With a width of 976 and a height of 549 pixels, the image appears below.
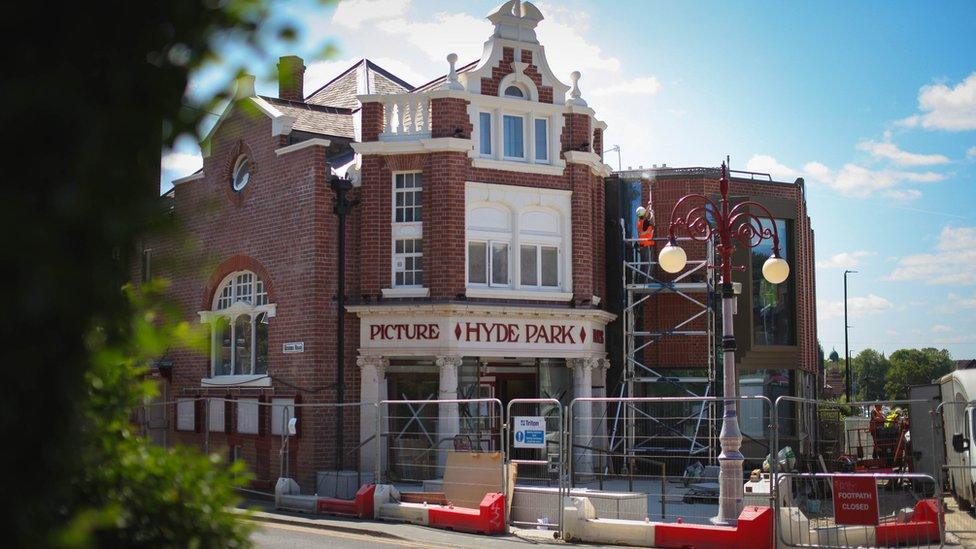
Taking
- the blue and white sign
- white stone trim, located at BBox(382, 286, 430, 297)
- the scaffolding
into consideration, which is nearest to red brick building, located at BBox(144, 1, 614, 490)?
white stone trim, located at BBox(382, 286, 430, 297)

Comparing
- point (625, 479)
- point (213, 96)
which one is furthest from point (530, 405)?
point (213, 96)

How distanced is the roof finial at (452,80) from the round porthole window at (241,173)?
5828 mm

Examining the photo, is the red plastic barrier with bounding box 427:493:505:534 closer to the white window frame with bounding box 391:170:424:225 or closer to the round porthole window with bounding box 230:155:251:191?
the white window frame with bounding box 391:170:424:225

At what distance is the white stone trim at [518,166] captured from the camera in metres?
23.3

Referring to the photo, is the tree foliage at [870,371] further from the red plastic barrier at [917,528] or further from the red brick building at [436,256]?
the red plastic barrier at [917,528]

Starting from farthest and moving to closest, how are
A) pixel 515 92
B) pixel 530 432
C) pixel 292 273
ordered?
pixel 515 92 → pixel 292 273 → pixel 530 432

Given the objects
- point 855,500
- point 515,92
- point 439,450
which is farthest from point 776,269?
point 515,92

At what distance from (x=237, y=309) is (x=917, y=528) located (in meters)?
16.6

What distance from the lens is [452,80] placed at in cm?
2316

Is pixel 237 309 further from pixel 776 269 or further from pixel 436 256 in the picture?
pixel 776 269

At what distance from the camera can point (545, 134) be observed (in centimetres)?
2414

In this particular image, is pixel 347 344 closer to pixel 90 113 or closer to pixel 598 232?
pixel 598 232

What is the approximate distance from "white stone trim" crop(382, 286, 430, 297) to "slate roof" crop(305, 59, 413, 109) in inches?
291

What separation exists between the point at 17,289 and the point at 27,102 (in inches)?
20.7
